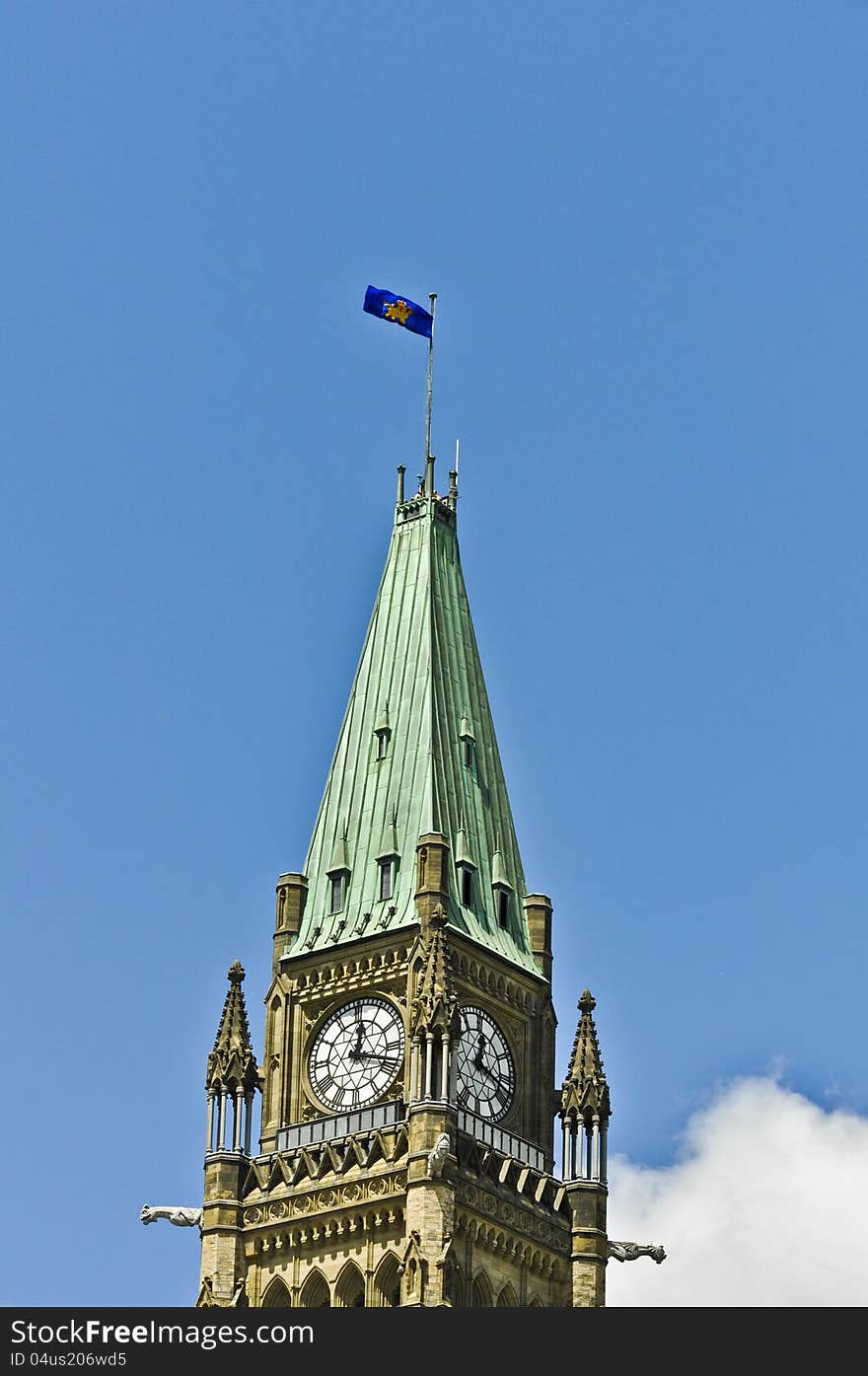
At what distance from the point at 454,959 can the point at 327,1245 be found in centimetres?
1002

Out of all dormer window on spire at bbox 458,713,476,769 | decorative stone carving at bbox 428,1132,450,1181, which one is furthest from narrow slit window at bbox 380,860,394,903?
decorative stone carving at bbox 428,1132,450,1181

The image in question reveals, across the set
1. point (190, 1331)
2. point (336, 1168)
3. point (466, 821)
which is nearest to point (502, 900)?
point (466, 821)

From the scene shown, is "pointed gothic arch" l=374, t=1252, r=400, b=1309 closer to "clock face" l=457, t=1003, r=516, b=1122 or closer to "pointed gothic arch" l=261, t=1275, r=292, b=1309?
"pointed gothic arch" l=261, t=1275, r=292, b=1309

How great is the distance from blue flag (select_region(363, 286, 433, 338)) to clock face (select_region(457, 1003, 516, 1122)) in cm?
2331

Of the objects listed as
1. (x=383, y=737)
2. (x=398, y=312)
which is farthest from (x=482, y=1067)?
(x=398, y=312)

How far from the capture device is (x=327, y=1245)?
119m

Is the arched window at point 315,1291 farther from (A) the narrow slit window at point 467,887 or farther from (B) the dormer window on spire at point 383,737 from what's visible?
(B) the dormer window on spire at point 383,737

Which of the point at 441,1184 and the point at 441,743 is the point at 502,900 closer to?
the point at 441,743

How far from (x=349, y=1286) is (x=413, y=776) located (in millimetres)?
17502

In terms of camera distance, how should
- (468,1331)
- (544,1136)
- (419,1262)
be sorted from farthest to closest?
(544,1136) → (419,1262) → (468,1331)

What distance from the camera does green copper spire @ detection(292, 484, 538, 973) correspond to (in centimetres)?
12631

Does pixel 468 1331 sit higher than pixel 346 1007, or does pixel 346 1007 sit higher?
pixel 346 1007

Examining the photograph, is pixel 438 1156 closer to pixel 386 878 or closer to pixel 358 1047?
pixel 358 1047

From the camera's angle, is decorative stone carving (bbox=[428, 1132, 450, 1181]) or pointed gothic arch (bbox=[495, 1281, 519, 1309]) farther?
pointed gothic arch (bbox=[495, 1281, 519, 1309])
